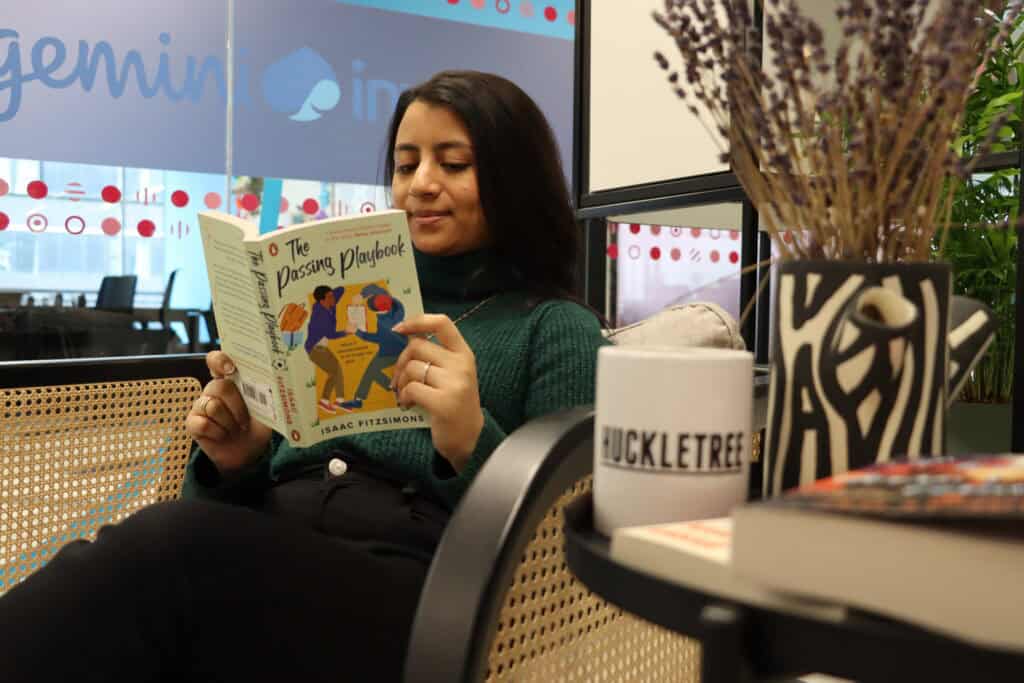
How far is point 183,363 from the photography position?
1418 mm

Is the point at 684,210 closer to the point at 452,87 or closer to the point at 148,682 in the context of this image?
the point at 452,87

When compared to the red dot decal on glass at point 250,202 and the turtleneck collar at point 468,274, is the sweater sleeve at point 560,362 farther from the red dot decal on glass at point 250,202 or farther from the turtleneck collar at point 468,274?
the red dot decal on glass at point 250,202

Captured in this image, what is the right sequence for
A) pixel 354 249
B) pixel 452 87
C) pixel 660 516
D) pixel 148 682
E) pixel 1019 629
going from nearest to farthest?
pixel 1019 629 < pixel 660 516 < pixel 148 682 < pixel 354 249 < pixel 452 87

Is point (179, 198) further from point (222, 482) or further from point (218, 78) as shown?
point (222, 482)

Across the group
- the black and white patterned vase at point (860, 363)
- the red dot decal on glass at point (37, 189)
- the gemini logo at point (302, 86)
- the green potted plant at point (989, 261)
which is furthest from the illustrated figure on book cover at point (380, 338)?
the gemini logo at point (302, 86)

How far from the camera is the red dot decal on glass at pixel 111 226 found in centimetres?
350

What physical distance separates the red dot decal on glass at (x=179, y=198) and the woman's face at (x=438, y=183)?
98.7 inches

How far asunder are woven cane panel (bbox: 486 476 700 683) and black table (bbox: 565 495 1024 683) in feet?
0.52

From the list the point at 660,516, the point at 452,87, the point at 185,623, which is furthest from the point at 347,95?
the point at 660,516

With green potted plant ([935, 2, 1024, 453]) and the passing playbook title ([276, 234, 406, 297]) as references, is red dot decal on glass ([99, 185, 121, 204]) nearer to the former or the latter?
the passing playbook title ([276, 234, 406, 297])

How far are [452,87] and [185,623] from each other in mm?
833

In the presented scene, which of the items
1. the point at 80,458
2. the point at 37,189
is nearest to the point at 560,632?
the point at 80,458

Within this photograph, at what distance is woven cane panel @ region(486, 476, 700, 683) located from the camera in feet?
2.47

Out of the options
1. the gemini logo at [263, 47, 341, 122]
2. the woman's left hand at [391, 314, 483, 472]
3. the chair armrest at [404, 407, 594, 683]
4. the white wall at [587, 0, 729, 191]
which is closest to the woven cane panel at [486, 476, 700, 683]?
the chair armrest at [404, 407, 594, 683]
